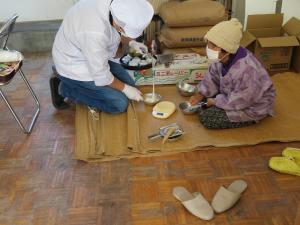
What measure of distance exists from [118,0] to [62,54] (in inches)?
21.2

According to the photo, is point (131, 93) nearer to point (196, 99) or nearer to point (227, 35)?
point (196, 99)

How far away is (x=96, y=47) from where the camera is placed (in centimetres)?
186

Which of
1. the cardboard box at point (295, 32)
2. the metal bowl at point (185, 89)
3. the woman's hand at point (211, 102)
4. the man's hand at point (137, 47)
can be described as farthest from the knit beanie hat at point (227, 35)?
A: the cardboard box at point (295, 32)

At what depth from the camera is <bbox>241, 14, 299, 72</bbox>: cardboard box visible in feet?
8.36

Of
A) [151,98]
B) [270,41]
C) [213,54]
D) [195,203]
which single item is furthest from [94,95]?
[270,41]

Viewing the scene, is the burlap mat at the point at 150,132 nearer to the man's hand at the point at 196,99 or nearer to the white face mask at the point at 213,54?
the man's hand at the point at 196,99

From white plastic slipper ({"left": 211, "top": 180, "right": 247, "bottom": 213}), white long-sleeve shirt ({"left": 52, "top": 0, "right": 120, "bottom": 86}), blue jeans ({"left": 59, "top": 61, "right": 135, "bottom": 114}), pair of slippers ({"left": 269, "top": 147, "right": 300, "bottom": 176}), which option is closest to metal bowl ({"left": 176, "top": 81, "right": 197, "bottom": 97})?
blue jeans ({"left": 59, "top": 61, "right": 135, "bottom": 114})

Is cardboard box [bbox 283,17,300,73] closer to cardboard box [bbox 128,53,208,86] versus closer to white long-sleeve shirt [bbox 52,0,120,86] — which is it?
cardboard box [bbox 128,53,208,86]

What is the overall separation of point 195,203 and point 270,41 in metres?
1.59

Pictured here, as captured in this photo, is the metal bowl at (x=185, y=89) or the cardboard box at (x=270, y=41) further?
the cardboard box at (x=270, y=41)

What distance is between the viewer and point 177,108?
7.30ft

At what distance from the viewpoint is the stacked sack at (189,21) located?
2711 millimetres

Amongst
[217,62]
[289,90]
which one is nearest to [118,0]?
[217,62]

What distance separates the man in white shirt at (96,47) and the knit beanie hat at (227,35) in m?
0.37
